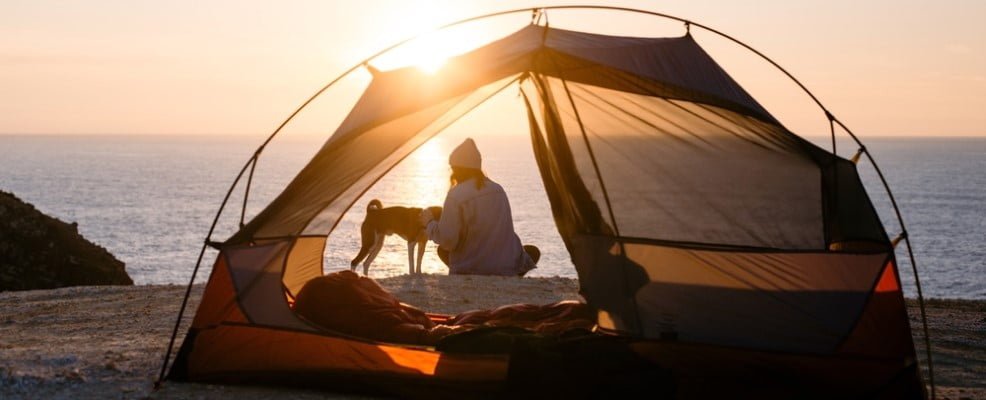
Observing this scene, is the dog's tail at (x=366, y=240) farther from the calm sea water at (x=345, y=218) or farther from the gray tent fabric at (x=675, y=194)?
the calm sea water at (x=345, y=218)

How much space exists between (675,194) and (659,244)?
1.18 ft

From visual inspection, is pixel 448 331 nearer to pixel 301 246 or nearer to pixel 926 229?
pixel 301 246

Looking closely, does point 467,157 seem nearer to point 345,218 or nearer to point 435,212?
point 435,212

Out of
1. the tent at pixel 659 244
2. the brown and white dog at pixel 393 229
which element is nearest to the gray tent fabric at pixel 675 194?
the tent at pixel 659 244

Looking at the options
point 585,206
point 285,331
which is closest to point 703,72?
point 585,206

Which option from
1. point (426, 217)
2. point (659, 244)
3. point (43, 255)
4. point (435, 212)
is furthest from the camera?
point (43, 255)

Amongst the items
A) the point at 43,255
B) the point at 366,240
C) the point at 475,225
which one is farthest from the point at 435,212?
the point at 43,255

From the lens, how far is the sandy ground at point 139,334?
7.21m

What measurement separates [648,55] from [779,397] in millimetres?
2372

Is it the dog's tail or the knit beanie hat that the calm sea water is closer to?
the dog's tail

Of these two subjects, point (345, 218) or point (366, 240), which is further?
point (345, 218)

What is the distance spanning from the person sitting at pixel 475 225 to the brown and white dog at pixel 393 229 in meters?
2.32

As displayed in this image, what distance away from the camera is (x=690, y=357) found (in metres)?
7.16

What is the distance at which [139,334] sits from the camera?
947 cm
